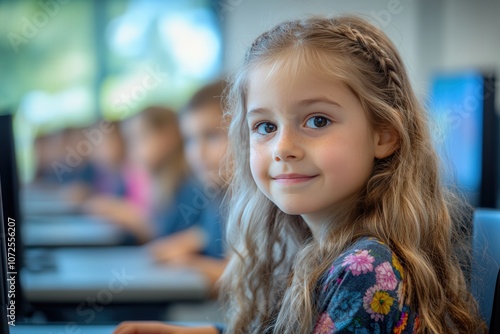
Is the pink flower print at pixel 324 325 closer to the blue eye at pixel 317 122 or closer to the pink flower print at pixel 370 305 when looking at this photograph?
the pink flower print at pixel 370 305

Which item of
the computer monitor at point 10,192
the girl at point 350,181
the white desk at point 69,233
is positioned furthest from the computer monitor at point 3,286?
the white desk at point 69,233

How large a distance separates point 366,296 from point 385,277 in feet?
0.12

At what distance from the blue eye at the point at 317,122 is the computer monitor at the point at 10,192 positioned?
46 cm

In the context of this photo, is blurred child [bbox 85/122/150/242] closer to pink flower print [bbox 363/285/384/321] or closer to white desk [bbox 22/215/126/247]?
white desk [bbox 22/215/126/247]

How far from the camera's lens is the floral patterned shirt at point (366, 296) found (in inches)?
→ 31.9

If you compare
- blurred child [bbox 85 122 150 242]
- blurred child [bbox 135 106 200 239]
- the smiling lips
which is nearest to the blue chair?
the smiling lips

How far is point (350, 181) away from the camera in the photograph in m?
0.93

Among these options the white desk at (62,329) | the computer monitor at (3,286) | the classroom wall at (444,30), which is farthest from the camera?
the classroom wall at (444,30)

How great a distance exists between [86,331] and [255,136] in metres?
0.47

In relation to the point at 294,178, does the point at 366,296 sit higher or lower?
lower

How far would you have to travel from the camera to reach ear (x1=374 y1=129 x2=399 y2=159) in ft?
3.21

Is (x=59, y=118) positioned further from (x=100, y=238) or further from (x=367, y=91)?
(x=367, y=91)

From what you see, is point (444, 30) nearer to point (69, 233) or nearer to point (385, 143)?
point (69, 233)

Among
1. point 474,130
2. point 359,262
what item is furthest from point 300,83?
point 474,130
